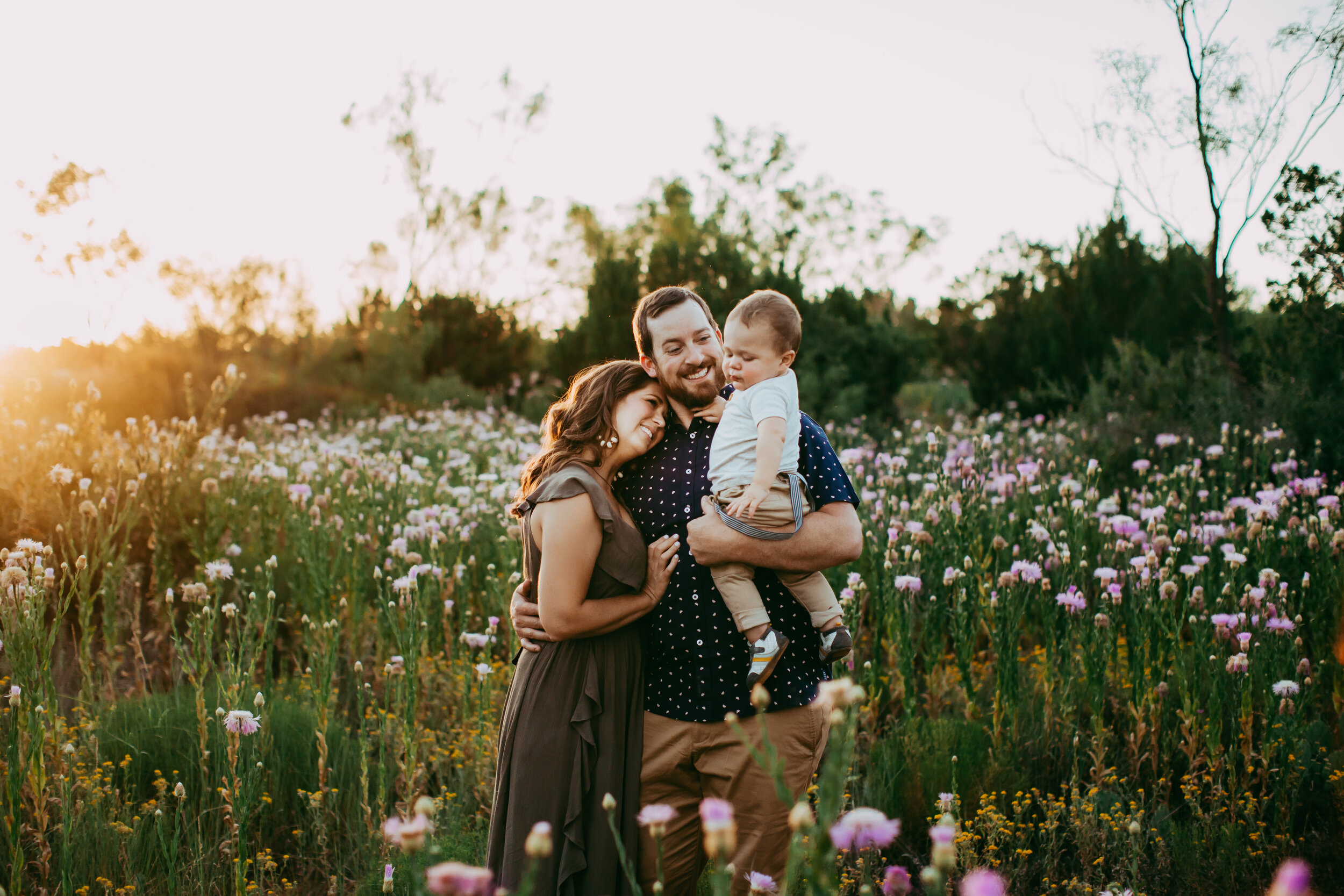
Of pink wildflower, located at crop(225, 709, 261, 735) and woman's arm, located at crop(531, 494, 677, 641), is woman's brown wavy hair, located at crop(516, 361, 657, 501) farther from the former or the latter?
pink wildflower, located at crop(225, 709, 261, 735)

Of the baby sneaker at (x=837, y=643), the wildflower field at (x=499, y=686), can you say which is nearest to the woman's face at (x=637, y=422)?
the baby sneaker at (x=837, y=643)

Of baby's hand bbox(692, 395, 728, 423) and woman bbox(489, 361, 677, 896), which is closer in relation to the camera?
woman bbox(489, 361, 677, 896)

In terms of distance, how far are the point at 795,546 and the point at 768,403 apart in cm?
39

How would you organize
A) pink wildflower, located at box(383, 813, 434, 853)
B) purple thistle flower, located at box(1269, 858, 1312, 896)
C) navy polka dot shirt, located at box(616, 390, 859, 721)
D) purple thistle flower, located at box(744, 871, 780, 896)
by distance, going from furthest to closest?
navy polka dot shirt, located at box(616, 390, 859, 721) < purple thistle flower, located at box(744, 871, 780, 896) < pink wildflower, located at box(383, 813, 434, 853) < purple thistle flower, located at box(1269, 858, 1312, 896)

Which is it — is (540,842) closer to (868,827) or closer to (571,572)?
(868,827)

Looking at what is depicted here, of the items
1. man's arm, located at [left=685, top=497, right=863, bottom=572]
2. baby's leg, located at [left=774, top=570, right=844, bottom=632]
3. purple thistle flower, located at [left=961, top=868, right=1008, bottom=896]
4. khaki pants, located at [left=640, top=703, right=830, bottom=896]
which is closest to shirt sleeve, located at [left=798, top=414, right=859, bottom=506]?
man's arm, located at [left=685, top=497, right=863, bottom=572]

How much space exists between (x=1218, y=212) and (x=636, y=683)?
971 cm

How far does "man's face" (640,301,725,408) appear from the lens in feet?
7.59

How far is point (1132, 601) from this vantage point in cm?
358

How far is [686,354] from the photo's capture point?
232 cm

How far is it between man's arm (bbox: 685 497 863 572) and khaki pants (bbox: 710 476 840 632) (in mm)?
40

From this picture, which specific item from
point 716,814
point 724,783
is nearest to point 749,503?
point 724,783

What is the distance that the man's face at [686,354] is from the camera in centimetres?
231

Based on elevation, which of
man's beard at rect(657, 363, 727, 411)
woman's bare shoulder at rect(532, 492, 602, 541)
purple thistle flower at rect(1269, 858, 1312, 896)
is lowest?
purple thistle flower at rect(1269, 858, 1312, 896)
